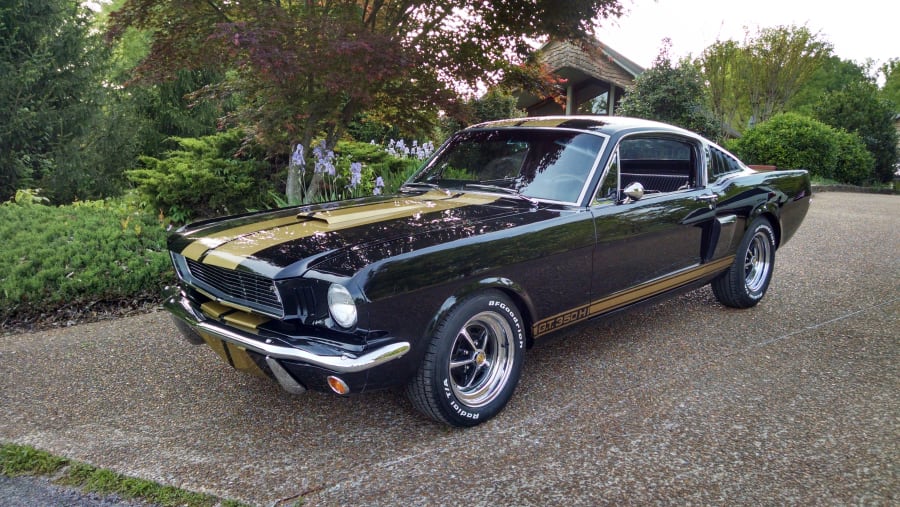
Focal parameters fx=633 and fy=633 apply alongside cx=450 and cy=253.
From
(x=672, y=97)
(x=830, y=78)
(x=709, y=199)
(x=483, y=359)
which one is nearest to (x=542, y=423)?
(x=483, y=359)

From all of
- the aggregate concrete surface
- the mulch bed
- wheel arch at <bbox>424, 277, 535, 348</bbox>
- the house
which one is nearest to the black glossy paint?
wheel arch at <bbox>424, 277, 535, 348</bbox>

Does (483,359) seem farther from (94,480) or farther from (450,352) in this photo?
(94,480)

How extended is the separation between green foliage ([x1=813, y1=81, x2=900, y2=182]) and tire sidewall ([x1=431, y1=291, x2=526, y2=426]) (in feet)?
65.9

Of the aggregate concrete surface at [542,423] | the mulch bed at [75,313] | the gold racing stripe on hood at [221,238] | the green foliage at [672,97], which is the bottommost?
the aggregate concrete surface at [542,423]

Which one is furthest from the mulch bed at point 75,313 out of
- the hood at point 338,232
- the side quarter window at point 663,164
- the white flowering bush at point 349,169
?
the side quarter window at point 663,164

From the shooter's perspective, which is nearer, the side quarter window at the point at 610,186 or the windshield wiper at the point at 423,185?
the side quarter window at the point at 610,186

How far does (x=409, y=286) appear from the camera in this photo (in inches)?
107

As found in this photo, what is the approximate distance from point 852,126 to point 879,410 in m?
20.0

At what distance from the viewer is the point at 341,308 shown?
2.64 meters

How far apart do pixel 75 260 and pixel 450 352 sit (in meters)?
3.98

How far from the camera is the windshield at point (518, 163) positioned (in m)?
3.71

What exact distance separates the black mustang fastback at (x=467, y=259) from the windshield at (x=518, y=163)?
10 millimetres

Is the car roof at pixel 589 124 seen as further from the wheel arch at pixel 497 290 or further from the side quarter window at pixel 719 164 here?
the wheel arch at pixel 497 290

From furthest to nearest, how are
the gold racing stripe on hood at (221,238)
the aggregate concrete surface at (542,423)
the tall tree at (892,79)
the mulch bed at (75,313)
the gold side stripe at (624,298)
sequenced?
the tall tree at (892,79)
the mulch bed at (75,313)
the gold side stripe at (624,298)
the gold racing stripe on hood at (221,238)
the aggregate concrete surface at (542,423)
